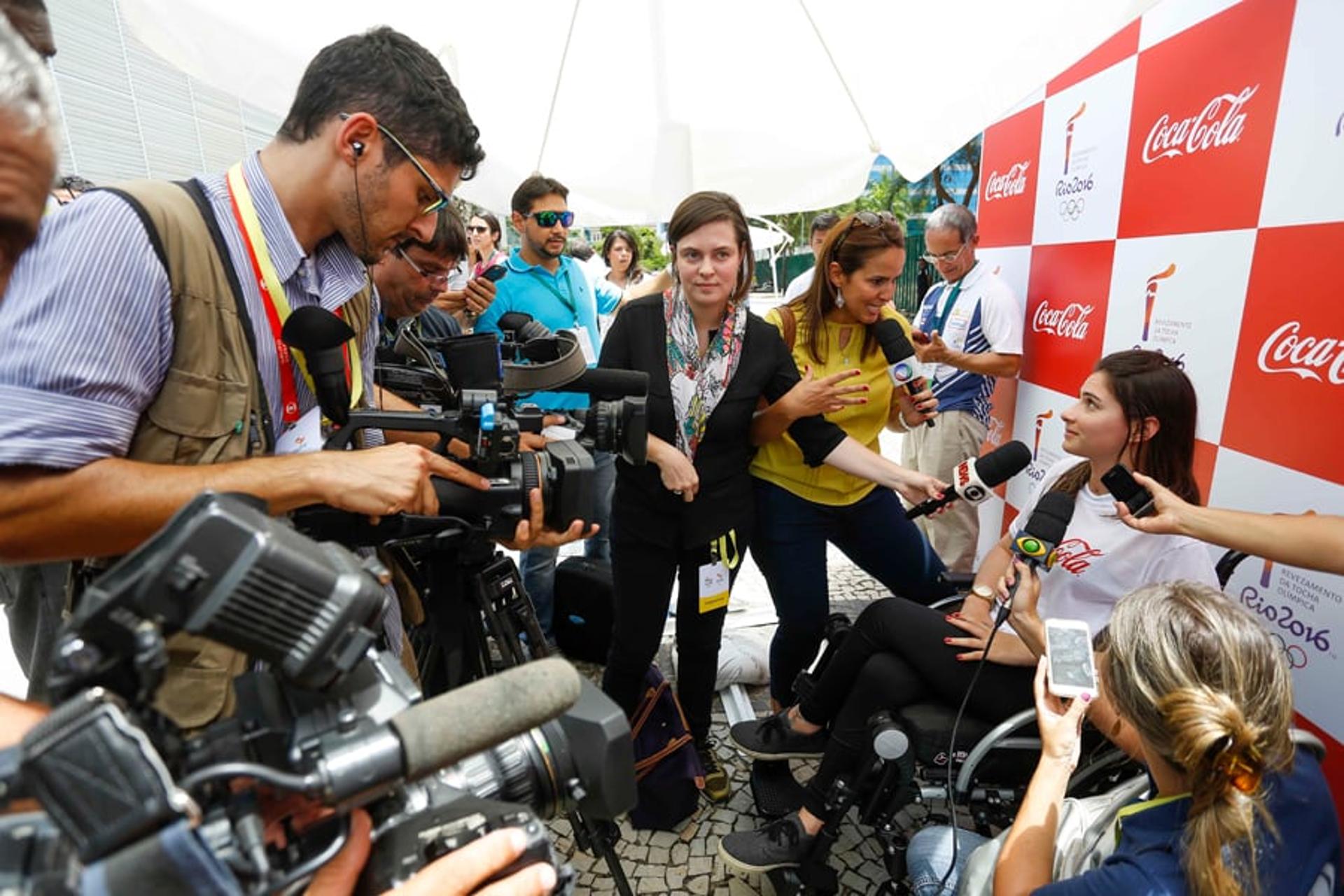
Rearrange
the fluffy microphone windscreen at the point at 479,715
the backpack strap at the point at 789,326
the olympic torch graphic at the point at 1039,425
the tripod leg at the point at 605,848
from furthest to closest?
the olympic torch graphic at the point at 1039,425 → the backpack strap at the point at 789,326 → the tripod leg at the point at 605,848 → the fluffy microphone windscreen at the point at 479,715

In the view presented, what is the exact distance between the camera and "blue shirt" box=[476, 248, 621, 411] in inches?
139

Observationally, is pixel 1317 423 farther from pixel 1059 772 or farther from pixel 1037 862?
pixel 1037 862

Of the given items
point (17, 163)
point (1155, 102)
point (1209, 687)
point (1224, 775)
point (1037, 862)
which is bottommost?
point (1037, 862)

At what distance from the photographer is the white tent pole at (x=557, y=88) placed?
3.04m

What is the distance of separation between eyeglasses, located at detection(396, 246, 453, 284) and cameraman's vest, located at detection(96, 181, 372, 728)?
3.98ft

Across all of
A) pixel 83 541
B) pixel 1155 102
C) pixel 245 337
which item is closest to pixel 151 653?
pixel 83 541

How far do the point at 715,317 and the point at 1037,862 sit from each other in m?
1.78

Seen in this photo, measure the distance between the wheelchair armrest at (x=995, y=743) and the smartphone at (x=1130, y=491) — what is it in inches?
23.8

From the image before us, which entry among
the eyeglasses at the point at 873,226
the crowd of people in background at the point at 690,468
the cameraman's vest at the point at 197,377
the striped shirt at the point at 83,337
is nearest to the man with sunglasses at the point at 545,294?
the crowd of people in background at the point at 690,468

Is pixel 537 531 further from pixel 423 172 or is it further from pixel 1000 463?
pixel 1000 463

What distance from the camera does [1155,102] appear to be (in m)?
2.71

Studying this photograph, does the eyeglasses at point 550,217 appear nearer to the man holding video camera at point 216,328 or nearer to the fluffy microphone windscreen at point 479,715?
the man holding video camera at point 216,328

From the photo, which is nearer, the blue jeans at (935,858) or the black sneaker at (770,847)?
the blue jeans at (935,858)

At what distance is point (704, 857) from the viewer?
2354mm
